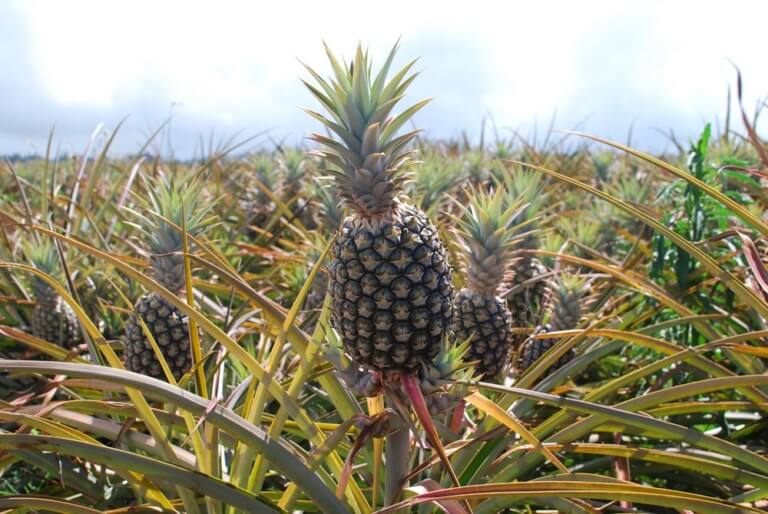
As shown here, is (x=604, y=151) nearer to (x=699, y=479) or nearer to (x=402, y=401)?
(x=699, y=479)

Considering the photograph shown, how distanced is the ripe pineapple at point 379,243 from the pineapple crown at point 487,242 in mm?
734

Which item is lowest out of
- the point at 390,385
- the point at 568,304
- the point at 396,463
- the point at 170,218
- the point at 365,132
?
the point at 396,463

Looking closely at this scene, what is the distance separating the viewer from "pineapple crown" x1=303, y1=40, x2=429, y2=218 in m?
1.61

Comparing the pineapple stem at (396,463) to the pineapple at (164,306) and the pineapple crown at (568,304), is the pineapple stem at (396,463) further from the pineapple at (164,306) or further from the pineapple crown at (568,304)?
the pineapple crown at (568,304)

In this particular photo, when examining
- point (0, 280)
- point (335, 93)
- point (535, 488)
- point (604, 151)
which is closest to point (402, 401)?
point (535, 488)

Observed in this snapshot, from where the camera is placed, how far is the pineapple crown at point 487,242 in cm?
235

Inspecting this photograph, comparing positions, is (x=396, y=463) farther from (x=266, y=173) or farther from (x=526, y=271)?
(x=266, y=173)

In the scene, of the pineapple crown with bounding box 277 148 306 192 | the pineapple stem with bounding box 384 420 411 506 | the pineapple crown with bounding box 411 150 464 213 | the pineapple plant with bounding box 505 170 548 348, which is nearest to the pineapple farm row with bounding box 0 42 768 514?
the pineapple stem with bounding box 384 420 411 506

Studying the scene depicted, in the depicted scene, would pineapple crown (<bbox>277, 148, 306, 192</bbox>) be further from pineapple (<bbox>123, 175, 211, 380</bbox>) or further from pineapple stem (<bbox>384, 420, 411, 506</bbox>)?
pineapple stem (<bbox>384, 420, 411, 506</bbox>)

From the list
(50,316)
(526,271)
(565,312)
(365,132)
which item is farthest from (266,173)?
(365,132)

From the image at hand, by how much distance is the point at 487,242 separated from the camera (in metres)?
2.39

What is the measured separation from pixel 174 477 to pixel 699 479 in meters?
1.84

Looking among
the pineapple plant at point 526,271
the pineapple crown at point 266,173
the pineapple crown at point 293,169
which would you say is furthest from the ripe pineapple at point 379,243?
the pineapple crown at point 266,173

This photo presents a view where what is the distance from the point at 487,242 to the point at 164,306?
131cm
